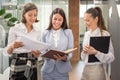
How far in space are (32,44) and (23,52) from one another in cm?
12

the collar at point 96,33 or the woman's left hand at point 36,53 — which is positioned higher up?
the collar at point 96,33

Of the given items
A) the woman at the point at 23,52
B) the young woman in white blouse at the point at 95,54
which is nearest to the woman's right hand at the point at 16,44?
the woman at the point at 23,52

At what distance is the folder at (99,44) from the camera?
222 centimetres

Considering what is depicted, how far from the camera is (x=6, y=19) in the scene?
3.42 m

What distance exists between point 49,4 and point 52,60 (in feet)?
16.8

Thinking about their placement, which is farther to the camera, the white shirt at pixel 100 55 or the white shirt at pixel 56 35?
the white shirt at pixel 56 35

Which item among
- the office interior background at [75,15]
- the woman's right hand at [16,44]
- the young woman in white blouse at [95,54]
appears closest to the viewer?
the woman's right hand at [16,44]

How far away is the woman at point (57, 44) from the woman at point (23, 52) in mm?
142

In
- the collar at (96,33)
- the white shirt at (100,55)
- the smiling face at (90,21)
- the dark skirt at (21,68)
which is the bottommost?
the dark skirt at (21,68)

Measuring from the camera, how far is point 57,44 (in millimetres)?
2414

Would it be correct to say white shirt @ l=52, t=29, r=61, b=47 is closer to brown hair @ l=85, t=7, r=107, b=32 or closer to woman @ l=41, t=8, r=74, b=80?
woman @ l=41, t=8, r=74, b=80

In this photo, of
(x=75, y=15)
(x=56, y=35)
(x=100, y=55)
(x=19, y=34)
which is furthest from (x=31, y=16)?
(x=75, y=15)

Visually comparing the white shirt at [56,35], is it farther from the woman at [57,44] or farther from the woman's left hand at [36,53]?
the woman's left hand at [36,53]

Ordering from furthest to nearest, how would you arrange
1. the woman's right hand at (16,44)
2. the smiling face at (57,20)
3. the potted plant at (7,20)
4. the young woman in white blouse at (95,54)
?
the potted plant at (7,20), the smiling face at (57,20), the young woman in white blouse at (95,54), the woman's right hand at (16,44)
